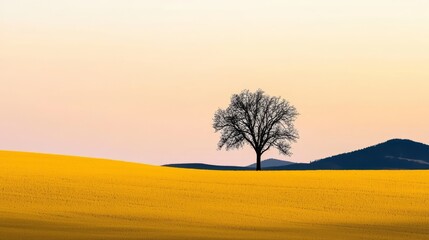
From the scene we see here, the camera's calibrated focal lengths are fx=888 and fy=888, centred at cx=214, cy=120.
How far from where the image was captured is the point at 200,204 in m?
33.2

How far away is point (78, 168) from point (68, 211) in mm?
14731

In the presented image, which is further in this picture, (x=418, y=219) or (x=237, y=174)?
(x=237, y=174)

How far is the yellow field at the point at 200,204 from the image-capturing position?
26.2 m

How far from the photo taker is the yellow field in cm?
2616

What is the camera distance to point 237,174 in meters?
45.9

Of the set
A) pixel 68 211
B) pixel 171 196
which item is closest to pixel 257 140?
pixel 171 196

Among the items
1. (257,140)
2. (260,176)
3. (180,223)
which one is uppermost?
(257,140)

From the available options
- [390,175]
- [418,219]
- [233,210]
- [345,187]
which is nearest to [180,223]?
[233,210]

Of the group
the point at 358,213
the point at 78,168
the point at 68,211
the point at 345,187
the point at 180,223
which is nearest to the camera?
the point at 180,223

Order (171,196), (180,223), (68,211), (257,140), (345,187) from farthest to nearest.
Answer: (257,140), (345,187), (171,196), (68,211), (180,223)

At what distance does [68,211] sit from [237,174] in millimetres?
17099

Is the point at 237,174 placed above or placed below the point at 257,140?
below

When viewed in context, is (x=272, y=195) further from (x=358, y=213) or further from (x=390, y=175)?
(x=390, y=175)

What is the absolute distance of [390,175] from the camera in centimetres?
4700
